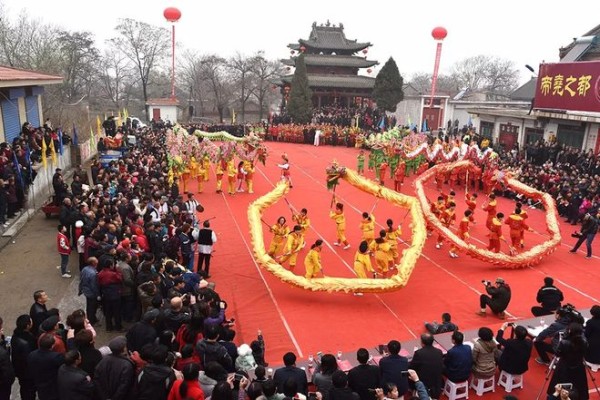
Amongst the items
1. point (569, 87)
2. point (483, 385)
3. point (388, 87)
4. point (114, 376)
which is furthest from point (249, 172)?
point (388, 87)

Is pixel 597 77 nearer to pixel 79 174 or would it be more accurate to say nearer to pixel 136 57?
pixel 79 174

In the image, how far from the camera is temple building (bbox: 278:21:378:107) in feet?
141

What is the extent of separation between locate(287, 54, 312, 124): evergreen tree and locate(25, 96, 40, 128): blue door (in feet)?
70.6

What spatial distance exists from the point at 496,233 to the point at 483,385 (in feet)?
20.8

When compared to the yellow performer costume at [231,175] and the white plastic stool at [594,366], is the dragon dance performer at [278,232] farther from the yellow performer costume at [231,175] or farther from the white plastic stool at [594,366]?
the yellow performer costume at [231,175]

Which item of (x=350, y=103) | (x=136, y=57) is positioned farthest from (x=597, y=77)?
(x=136, y=57)

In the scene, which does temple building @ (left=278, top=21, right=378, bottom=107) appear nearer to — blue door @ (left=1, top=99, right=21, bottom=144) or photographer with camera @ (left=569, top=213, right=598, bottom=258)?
blue door @ (left=1, top=99, right=21, bottom=144)

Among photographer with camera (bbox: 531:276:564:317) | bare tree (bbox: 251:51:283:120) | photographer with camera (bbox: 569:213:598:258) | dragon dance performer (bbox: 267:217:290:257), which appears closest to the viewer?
photographer with camera (bbox: 531:276:564:317)

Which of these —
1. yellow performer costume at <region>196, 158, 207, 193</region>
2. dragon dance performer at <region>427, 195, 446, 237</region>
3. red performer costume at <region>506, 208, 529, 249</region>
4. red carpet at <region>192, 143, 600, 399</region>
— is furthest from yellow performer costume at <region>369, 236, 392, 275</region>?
yellow performer costume at <region>196, 158, 207, 193</region>

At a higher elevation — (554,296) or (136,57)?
(136,57)

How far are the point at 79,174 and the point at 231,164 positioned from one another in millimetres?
5377

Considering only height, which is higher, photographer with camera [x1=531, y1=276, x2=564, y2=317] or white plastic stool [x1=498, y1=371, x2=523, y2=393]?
photographer with camera [x1=531, y1=276, x2=564, y2=317]

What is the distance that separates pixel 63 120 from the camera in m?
33.4

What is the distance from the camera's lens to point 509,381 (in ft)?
20.8
